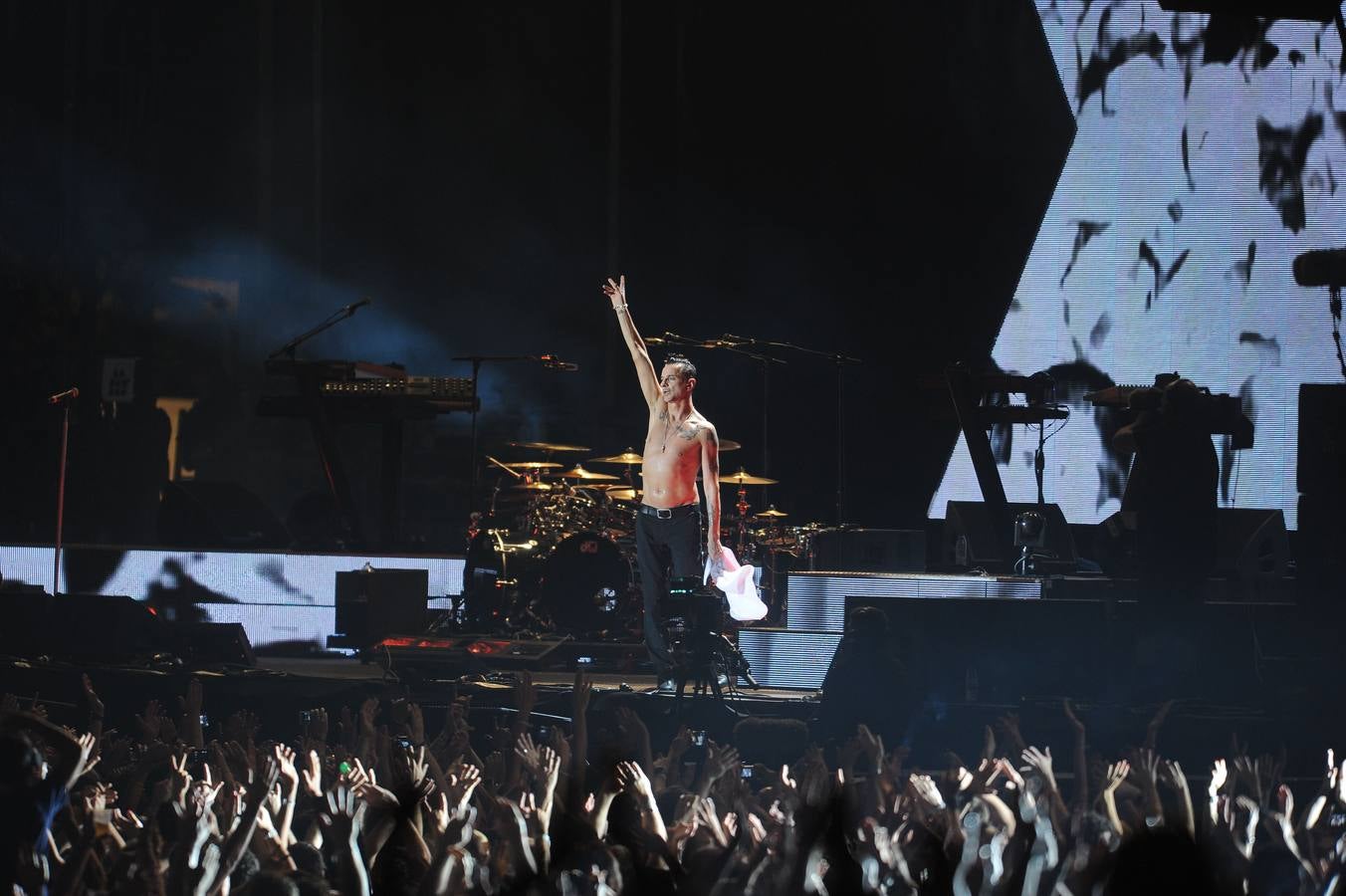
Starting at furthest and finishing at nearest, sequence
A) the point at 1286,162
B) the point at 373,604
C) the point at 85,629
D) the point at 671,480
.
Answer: the point at 1286,162, the point at 373,604, the point at 85,629, the point at 671,480

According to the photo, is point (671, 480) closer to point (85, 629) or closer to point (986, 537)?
point (986, 537)

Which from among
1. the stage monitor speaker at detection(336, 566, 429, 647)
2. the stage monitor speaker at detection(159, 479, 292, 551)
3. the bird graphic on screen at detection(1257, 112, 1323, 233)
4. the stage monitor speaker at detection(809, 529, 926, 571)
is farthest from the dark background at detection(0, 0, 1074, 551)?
the stage monitor speaker at detection(336, 566, 429, 647)

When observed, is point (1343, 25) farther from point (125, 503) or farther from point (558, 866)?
point (125, 503)

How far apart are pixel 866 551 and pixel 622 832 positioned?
528 cm

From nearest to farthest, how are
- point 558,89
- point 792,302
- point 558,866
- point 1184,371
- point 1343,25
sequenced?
point 558,866
point 1343,25
point 1184,371
point 792,302
point 558,89

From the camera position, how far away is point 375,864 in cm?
275

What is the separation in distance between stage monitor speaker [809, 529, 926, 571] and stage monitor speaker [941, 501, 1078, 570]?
0.19 m

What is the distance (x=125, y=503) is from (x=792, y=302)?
537cm

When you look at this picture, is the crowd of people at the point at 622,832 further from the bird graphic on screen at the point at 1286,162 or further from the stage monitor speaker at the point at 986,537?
the bird graphic on screen at the point at 1286,162

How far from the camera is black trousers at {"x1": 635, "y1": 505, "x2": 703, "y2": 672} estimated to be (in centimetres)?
611

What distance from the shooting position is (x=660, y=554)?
6.25 meters

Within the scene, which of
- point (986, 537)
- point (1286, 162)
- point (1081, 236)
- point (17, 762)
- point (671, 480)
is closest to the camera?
point (17, 762)

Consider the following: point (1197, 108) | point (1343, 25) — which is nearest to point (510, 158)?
point (1197, 108)

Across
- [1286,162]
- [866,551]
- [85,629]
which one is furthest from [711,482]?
[1286,162]
